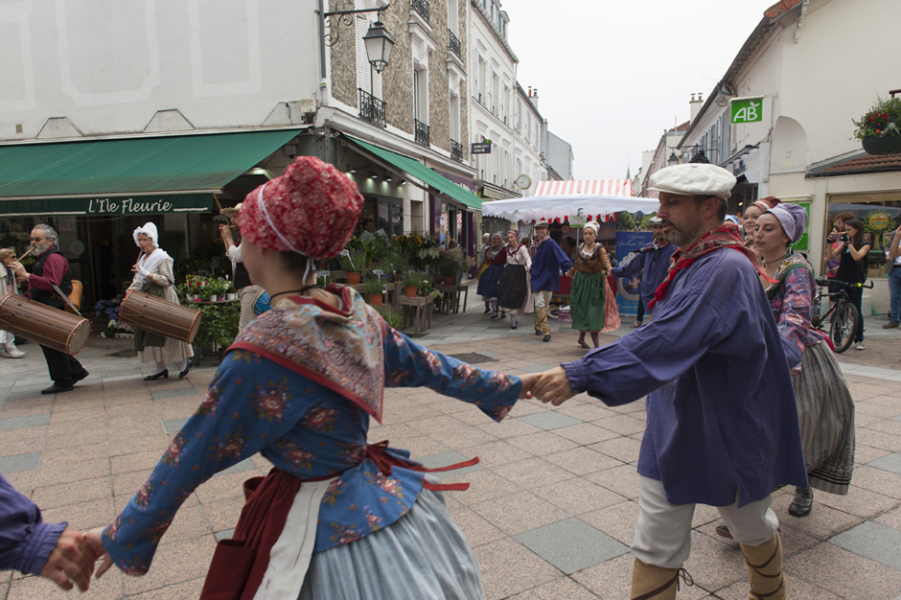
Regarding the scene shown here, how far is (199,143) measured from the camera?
10867 millimetres

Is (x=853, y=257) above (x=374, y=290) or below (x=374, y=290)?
above

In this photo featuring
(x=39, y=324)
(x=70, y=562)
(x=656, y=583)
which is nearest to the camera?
(x=70, y=562)

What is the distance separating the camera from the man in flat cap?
1815 mm

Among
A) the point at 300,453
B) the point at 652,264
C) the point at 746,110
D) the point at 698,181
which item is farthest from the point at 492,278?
the point at 300,453

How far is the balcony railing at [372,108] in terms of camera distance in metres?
12.5

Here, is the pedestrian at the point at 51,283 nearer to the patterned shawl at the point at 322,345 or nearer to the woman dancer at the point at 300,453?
the woman dancer at the point at 300,453

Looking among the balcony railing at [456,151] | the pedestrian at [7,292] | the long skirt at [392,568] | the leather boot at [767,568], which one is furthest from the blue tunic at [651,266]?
the balcony railing at [456,151]

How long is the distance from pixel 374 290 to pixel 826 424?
673cm

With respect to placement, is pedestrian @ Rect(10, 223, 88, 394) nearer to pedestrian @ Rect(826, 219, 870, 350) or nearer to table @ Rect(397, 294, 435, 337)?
table @ Rect(397, 294, 435, 337)

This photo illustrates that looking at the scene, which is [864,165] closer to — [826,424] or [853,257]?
[853,257]

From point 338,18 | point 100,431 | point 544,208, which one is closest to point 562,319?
point 544,208

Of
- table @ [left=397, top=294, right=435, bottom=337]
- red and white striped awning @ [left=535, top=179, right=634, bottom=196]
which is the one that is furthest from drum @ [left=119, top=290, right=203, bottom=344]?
red and white striped awning @ [left=535, top=179, right=634, bottom=196]

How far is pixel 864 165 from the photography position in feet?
39.3

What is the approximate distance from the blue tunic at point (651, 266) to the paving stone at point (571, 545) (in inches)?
163
